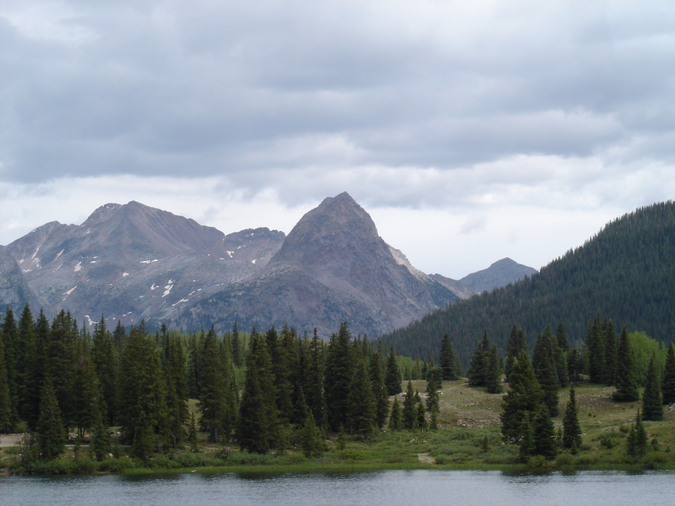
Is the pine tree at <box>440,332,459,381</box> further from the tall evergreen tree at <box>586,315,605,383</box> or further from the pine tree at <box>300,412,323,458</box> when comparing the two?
the pine tree at <box>300,412,323,458</box>

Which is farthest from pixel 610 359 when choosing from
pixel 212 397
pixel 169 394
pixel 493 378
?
A: pixel 169 394

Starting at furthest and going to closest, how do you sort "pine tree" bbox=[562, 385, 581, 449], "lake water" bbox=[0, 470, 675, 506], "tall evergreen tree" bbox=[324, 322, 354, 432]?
1. "tall evergreen tree" bbox=[324, 322, 354, 432]
2. "pine tree" bbox=[562, 385, 581, 449]
3. "lake water" bbox=[0, 470, 675, 506]

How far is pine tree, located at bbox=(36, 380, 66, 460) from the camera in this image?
83812 millimetres

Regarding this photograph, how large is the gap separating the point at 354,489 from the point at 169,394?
3274 centimetres

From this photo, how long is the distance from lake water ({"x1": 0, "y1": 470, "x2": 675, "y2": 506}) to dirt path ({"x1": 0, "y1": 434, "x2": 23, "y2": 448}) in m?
11.6

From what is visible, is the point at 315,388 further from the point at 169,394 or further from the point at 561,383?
the point at 561,383

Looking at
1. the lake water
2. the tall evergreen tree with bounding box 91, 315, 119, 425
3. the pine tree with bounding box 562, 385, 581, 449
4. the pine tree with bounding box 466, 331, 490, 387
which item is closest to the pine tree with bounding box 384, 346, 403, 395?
the pine tree with bounding box 466, 331, 490, 387

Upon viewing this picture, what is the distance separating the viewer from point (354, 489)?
73875mm

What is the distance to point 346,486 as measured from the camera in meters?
75.8

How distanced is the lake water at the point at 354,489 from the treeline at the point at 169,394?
9801 millimetres

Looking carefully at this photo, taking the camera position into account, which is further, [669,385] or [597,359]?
[597,359]

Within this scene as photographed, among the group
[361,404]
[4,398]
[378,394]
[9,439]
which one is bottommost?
[9,439]

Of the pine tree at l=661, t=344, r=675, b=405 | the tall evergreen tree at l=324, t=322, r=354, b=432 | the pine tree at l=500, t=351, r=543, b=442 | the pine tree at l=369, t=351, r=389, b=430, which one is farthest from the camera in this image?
the pine tree at l=369, t=351, r=389, b=430

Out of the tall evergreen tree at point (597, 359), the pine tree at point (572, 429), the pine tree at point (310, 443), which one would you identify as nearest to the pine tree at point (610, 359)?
the tall evergreen tree at point (597, 359)
